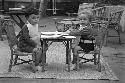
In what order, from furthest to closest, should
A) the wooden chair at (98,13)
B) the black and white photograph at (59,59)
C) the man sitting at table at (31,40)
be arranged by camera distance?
the wooden chair at (98,13) < the man sitting at table at (31,40) < the black and white photograph at (59,59)

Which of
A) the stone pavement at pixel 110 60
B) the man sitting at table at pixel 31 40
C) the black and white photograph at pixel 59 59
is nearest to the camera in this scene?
the stone pavement at pixel 110 60

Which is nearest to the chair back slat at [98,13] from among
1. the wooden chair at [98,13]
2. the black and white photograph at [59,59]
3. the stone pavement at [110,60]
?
the wooden chair at [98,13]

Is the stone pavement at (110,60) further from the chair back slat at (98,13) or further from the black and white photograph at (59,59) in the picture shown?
the chair back slat at (98,13)

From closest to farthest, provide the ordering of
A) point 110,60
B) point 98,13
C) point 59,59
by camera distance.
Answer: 1. point 59,59
2. point 110,60
3. point 98,13

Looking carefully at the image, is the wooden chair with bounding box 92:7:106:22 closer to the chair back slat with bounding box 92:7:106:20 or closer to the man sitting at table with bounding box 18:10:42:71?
the chair back slat with bounding box 92:7:106:20

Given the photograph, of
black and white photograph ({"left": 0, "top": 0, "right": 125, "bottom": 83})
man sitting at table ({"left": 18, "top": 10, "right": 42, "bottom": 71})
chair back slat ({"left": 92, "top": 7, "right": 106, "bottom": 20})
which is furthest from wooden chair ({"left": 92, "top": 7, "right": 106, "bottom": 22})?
man sitting at table ({"left": 18, "top": 10, "right": 42, "bottom": 71})

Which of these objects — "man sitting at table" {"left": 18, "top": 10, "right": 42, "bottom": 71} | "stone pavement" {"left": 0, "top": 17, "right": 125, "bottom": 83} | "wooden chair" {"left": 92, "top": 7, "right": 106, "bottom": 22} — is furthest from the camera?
"wooden chair" {"left": 92, "top": 7, "right": 106, "bottom": 22}

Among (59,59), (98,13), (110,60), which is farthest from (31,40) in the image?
(98,13)

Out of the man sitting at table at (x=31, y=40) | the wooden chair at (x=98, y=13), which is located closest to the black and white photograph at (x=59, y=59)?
the man sitting at table at (x=31, y=40)

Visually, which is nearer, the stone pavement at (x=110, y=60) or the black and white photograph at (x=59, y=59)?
the stone pavement at (x=110, y=60)

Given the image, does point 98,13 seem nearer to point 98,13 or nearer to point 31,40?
point 98,13

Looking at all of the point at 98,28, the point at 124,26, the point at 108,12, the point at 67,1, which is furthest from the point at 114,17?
the point at 67,1

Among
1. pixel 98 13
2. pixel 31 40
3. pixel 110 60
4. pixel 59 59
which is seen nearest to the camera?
pixel 31 40

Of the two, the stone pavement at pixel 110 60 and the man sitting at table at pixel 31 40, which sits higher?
the man sitting at table at pixel 31 40
